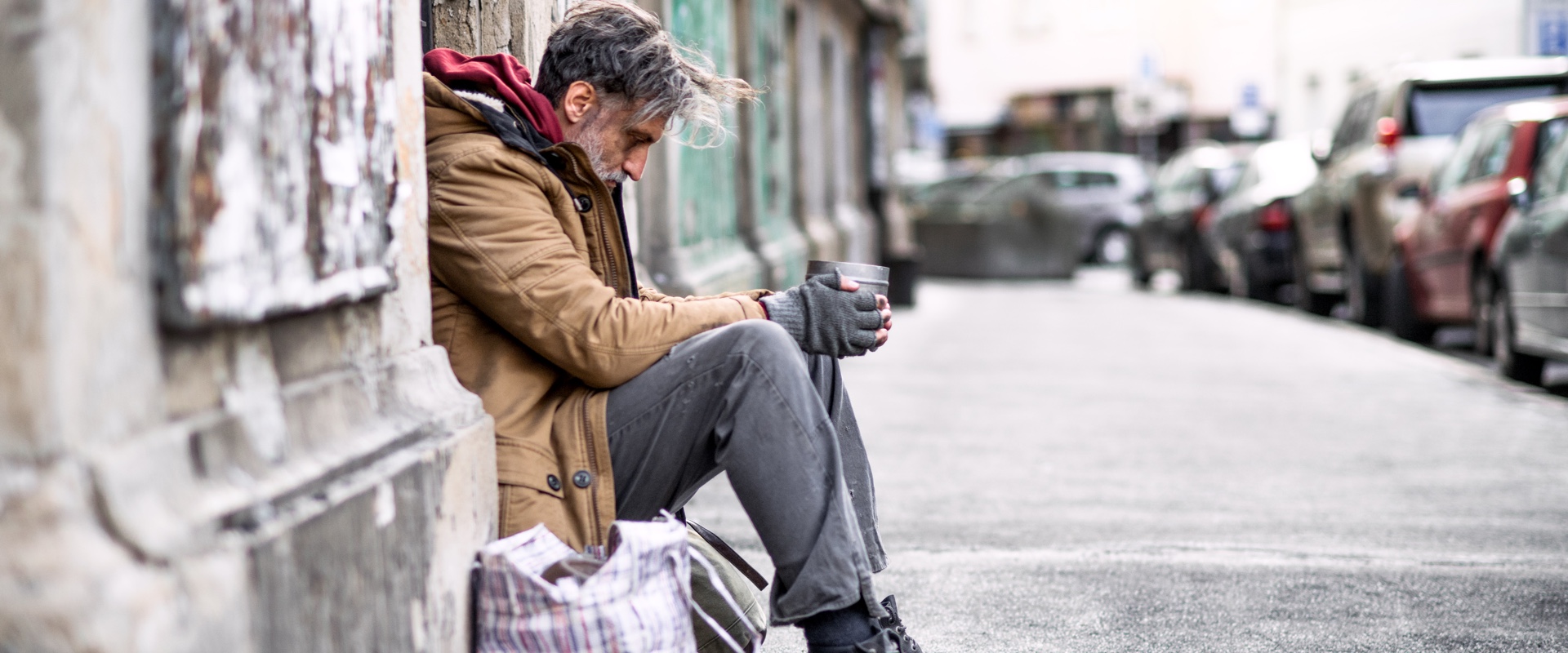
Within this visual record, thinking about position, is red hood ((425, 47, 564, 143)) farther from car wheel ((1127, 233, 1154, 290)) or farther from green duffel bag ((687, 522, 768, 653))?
car wheel ((1127, 233, 1154, 290))

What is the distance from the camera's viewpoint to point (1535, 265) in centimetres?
865

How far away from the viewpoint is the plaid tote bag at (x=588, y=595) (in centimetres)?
256

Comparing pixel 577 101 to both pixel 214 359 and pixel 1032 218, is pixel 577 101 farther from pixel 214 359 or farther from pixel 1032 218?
pixel 1032 218

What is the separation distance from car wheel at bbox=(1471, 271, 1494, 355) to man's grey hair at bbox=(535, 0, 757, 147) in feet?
25.3

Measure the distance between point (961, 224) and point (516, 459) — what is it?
63.7 ft

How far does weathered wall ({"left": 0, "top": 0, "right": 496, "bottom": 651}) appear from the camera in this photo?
5.58 feet

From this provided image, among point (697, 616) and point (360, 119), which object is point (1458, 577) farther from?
point (360, 119)

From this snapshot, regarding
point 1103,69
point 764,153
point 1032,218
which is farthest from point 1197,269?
point 1103,69

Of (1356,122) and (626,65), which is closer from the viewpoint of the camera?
(626,65)

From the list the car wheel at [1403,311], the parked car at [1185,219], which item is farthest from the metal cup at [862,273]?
the parked car at [1185,219]

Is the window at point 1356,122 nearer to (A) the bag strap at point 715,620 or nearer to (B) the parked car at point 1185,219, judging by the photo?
(B) the parked car at point 1185,219

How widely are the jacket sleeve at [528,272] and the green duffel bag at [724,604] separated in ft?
1.31

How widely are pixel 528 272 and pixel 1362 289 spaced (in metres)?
11.3

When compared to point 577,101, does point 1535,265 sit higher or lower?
lower
